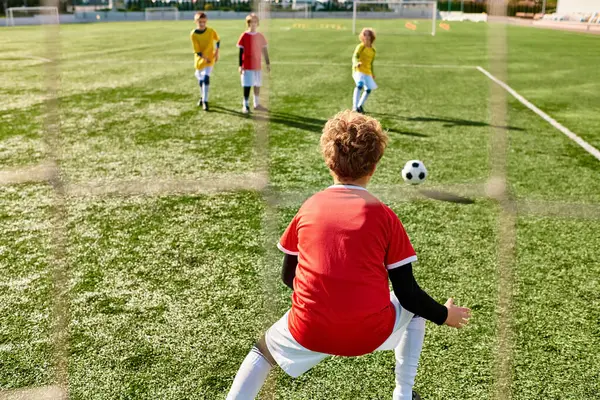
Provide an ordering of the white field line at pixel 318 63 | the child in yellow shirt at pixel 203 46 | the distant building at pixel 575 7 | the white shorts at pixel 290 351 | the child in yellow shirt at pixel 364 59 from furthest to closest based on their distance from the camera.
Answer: the distant building at pixel 575 7, the white field line at pixel 318 63, the child in yellow shirt at pixel 203 46, the child in yellow shirt at pixel 364 59, the white shorts at pixel 290 351

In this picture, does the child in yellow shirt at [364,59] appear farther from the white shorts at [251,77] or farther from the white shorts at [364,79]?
the white shorts at [251,77]

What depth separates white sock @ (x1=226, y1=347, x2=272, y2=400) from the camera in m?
2.14

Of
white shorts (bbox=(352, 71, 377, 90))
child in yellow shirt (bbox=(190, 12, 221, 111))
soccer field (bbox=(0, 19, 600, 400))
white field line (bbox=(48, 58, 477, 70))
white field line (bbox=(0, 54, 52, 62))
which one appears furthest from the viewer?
white field line (bbox=(0, 54, 52, 62))

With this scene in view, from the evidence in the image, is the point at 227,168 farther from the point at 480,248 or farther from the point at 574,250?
the point at 574,250

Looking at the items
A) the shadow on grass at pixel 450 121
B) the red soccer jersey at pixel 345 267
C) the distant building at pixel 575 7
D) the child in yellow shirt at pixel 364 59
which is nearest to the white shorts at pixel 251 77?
the child in yellow shirt at pixel 364 59

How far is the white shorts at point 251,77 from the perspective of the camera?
8875 millimetres

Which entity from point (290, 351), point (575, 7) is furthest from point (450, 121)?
point (575, 7)

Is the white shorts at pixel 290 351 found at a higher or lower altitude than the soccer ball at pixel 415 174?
higher

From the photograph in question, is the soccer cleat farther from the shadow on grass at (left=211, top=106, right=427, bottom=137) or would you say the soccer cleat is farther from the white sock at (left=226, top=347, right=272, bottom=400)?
the white sock at (left=226, top=347, right=272, bottom=400)

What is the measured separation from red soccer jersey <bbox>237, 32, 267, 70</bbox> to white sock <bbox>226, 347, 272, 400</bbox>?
7.09 metres

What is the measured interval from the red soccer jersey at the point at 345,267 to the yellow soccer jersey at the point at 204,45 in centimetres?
715

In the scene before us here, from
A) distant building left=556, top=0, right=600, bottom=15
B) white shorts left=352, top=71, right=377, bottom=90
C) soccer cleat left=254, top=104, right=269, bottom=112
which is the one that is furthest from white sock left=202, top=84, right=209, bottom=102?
distant building left=556, top=0, right=600, bottom=15

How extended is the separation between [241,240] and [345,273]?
2.39 metres

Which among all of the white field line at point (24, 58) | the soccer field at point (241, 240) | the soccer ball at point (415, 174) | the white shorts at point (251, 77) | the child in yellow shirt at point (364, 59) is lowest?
the soccer field at point (241, 240)
